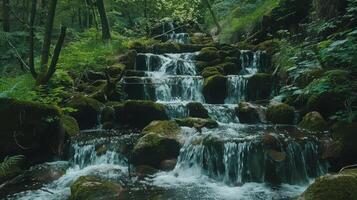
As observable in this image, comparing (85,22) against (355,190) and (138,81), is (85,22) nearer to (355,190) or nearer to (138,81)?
(138,81)

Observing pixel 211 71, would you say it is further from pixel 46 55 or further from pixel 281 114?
pixel 46 55

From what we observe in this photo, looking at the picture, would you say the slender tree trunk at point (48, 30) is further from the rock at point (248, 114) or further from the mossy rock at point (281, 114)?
the mossy rock at point (281, 114)

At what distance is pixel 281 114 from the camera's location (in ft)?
38.2

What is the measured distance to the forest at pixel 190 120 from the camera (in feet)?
25.8

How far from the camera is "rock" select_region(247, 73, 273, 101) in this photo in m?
14.4

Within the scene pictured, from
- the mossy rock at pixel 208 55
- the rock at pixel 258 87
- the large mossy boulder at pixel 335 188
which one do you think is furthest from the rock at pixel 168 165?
the mossy rock at pixel 208 55

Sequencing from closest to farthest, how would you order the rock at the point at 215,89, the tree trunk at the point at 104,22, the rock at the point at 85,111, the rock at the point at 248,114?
the rock at the point at 248,114, the rock at the point at 85,111, the rock at the point at 215,89, the tree trunk at the point at 104,22

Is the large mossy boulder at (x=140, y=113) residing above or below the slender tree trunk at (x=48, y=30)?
below

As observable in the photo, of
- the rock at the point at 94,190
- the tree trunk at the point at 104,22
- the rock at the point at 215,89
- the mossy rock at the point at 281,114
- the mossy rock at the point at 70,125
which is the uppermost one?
the tree trunk at the point at 104,22

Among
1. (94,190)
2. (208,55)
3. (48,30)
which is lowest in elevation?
(94,190)

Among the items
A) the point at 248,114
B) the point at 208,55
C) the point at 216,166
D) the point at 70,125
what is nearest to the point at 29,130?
the point at 70,125

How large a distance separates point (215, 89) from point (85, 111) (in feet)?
15.5

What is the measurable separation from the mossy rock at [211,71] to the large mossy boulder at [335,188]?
32.5 ft

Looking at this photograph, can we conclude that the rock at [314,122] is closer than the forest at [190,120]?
No
